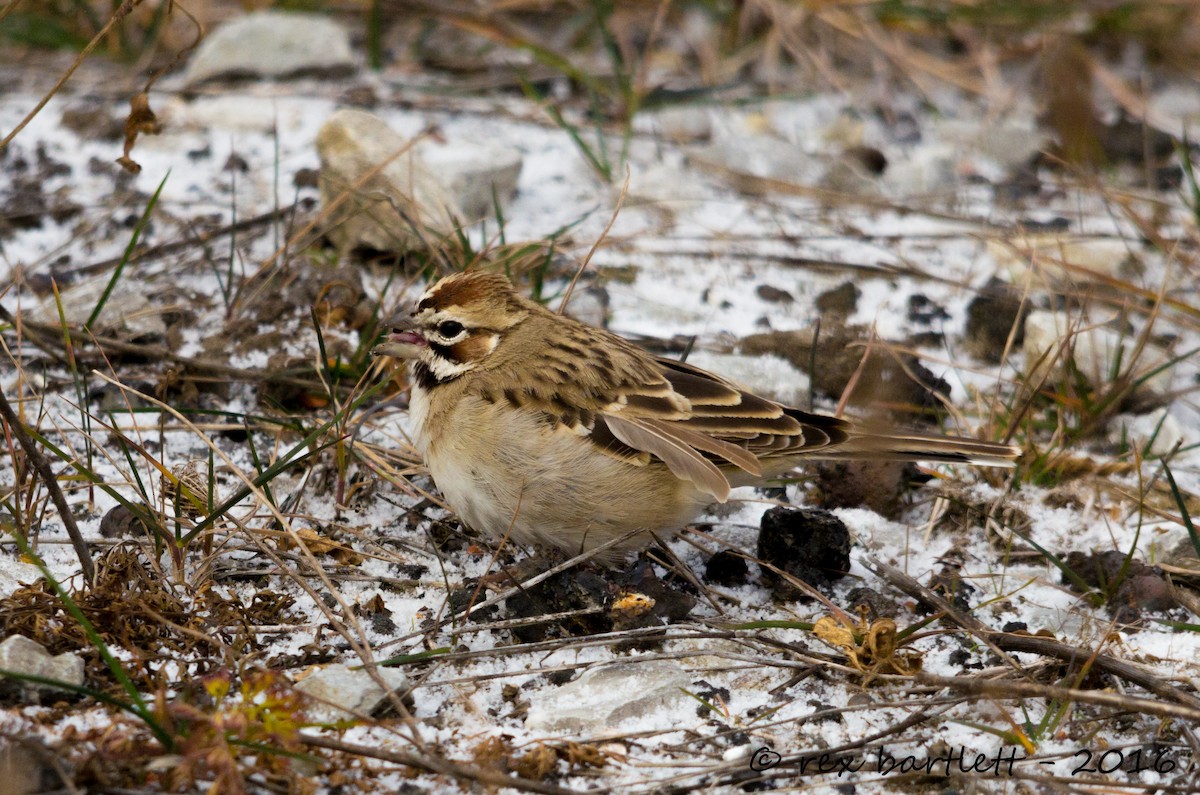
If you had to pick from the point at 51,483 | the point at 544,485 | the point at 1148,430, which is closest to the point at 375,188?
the point at 544,485

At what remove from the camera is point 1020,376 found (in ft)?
18.9

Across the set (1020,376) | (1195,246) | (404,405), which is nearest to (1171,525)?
(1020,376)

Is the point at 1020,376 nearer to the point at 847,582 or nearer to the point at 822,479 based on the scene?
the point at 822,479

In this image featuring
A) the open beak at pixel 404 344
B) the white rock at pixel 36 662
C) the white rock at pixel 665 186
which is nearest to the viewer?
the white rock at pixel 36 662

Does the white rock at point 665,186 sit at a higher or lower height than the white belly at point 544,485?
higher

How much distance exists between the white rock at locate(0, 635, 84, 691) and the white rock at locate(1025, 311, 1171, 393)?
4254mm

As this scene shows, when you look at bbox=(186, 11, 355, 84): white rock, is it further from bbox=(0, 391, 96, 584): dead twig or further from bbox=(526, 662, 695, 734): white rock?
bbox=(526, 662, 695, 734): white rock

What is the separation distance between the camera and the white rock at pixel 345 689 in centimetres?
363

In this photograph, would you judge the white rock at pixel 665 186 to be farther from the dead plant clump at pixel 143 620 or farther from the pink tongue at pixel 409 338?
the dead plant clump at pixel 143 620

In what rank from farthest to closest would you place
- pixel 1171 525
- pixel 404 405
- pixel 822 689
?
1. pixel 404 405
2. pixel 1171 525
3. pixel 822 689

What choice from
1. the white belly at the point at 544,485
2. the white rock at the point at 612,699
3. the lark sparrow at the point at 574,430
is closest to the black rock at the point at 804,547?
the lark sparrow at the point at 574,430

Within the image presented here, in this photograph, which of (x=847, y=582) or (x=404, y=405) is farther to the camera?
(x=404, y=405)

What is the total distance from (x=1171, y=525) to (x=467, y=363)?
299cm

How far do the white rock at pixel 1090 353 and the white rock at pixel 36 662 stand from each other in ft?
14.0
